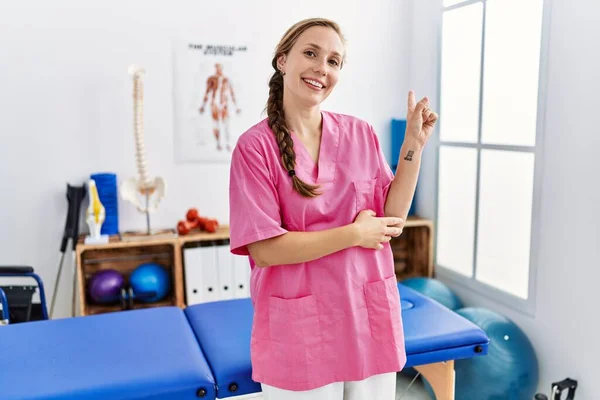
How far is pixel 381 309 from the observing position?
148 centimetres

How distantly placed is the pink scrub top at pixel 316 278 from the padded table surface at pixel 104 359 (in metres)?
0.37

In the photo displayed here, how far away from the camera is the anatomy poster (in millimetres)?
3213

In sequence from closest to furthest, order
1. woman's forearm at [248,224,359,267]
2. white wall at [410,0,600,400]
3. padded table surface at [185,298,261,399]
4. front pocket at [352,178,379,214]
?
woman's forearm at [248,224,359,267] < front pocket at [352,178,379,214] < padded table surface at [185,298,261,399] < white wall at [410,0,600,400]

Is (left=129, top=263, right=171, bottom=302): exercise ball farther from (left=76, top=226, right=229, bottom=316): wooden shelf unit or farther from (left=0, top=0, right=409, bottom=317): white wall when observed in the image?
(left=0, top=0, right=409, bottom=317): white wall

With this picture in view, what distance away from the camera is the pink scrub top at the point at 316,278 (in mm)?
1379

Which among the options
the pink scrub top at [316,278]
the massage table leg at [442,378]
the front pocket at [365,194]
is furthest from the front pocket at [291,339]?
the massage table leg at [442,378]

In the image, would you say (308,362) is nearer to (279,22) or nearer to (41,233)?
(41,233)

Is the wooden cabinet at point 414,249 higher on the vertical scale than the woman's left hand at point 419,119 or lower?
lower

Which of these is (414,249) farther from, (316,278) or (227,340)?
(316,278)

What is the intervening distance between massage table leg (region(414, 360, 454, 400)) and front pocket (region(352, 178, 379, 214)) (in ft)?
3.14

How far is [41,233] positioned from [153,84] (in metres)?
1.01

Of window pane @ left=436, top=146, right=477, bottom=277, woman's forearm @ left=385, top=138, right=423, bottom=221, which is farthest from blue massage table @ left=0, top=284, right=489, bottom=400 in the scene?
window pane @ left=436, top=146, right=477, bottom=277

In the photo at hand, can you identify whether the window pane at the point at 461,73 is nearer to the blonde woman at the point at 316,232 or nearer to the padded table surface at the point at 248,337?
the padded table surface at the point at 248,337

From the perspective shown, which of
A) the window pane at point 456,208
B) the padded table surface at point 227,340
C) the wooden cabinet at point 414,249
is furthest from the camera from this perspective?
the wooden cabinet at point 414,249
